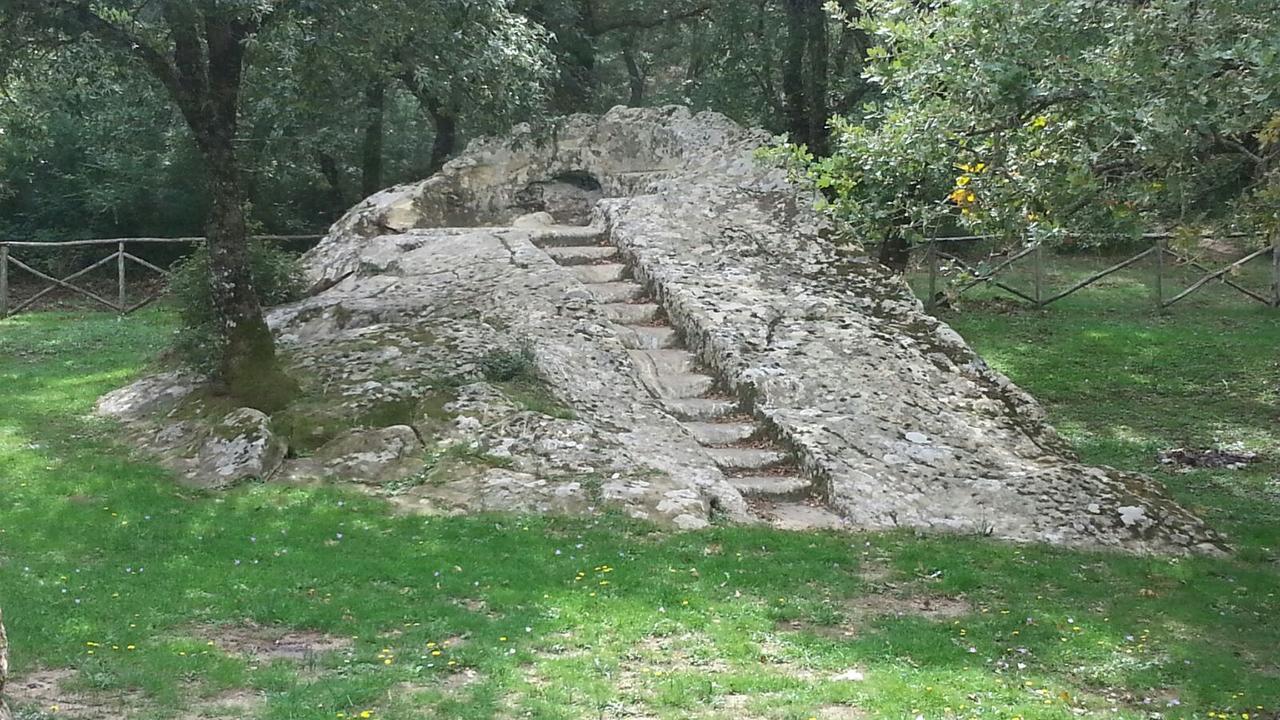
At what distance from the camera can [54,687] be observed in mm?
5750

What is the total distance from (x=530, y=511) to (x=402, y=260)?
5.47 metres

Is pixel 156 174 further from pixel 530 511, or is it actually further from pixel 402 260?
pixel 530 511

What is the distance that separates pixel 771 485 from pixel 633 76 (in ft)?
61.2

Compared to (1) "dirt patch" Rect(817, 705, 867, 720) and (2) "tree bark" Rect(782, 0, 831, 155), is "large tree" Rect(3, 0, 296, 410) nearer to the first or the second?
(1) "dirt patch" Rect(817, 705, 867, 720)

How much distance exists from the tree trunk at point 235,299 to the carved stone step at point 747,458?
4.03 m

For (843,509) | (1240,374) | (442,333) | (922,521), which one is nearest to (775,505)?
(843,509)

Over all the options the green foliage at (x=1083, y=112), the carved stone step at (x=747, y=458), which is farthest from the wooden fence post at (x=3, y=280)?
the green foliage at (x=1083, y=112)

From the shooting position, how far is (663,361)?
12.0 m

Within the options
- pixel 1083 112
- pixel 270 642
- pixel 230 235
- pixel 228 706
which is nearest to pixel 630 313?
pixel 230 235

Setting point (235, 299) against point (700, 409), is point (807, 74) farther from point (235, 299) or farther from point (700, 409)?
point (235, 299)

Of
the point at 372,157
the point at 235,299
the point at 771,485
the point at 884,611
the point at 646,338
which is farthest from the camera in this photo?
the point at 372,157

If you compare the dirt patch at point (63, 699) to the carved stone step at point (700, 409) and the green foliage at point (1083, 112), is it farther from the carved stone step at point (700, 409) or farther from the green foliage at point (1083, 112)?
the carved stone step at point (700, 409)

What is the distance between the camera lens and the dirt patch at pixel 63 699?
5.43 meters

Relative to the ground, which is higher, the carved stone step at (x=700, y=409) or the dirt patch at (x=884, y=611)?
the carved stone step at (x=700, y=409)
